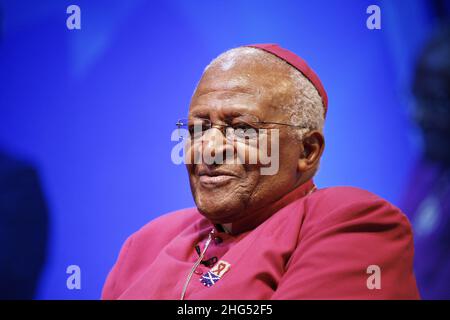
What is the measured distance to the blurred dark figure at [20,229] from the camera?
310cm

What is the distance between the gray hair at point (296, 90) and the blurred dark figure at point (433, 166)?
642mm

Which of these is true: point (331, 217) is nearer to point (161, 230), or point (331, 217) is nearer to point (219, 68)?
point (219, 68)

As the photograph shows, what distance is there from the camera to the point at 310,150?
2.24m

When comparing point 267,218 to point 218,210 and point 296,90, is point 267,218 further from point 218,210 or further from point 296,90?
point 296,90

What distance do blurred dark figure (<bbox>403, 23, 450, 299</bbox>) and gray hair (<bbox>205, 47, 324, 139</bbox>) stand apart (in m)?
0.64

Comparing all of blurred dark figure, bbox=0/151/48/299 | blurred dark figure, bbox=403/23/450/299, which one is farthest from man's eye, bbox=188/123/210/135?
blurred dark figure, bbox=0/151/48/299

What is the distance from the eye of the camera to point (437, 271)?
2.59 meters

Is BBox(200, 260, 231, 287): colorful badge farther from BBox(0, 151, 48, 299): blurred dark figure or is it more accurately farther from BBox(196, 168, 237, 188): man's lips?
BBox(0, 151, 48, 299): blurred dark figure

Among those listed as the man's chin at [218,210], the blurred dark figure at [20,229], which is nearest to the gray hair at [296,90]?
the man's chin at [218,210]

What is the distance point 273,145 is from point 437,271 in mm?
1032

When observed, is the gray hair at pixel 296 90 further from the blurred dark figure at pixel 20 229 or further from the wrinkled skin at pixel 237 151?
the blurred dark figure at pixel 20 229
